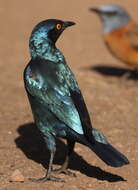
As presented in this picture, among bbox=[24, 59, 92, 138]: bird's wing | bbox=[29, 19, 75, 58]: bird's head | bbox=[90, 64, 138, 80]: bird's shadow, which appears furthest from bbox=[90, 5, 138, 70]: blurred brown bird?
bbox=[24, 59, 92, 138]: bird's wing

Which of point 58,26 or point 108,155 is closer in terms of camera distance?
point 108,155

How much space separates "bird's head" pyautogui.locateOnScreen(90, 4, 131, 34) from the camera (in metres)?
12.4

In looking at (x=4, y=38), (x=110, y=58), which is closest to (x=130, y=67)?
(x=110, y=58)

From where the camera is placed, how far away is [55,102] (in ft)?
21.0

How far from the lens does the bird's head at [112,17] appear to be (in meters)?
12.4

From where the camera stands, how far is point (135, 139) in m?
7.90

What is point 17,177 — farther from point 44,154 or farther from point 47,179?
point 44,154

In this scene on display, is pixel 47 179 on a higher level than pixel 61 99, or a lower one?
lower

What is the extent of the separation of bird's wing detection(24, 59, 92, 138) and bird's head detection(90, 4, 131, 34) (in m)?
5.93

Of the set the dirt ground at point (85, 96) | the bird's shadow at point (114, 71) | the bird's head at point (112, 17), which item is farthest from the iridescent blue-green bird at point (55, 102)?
the bird's head at point (112, 17)

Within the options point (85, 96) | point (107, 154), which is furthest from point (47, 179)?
point (85, 96)

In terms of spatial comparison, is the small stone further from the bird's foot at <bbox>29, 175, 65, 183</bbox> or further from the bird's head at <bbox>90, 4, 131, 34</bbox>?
the bird's head at <bbox>90, 4, 131, 34</bbox>

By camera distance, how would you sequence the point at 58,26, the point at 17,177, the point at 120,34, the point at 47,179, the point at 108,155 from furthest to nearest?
the point at 120,34 < the point at 58,26 < the point at 47,179 < the point at 17,177 < the point at 108,155

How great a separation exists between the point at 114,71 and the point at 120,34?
Result: 2.32 ft
